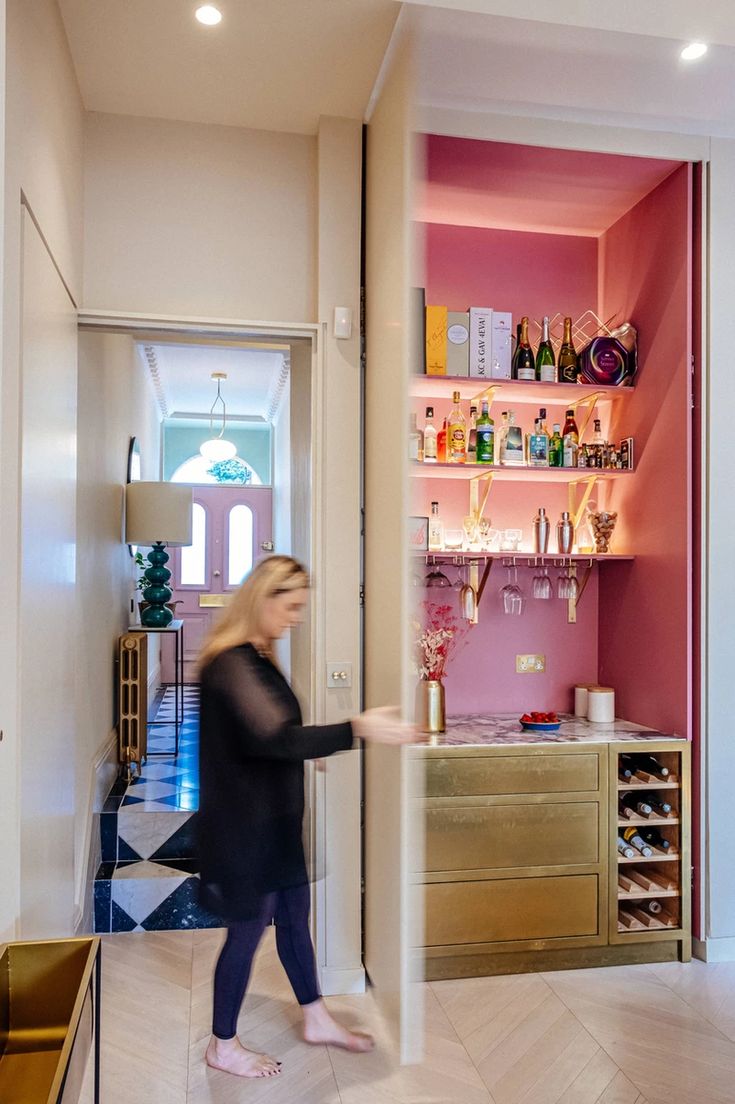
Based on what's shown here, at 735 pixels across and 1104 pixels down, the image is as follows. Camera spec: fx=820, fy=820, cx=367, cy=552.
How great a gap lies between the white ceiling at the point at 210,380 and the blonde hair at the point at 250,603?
357cm

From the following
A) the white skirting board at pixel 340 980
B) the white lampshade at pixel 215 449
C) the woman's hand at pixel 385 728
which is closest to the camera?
the woman's hand at pixel 385 728

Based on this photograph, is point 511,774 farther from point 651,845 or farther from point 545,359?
point 545,359

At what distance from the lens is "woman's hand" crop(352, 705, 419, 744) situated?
196cm

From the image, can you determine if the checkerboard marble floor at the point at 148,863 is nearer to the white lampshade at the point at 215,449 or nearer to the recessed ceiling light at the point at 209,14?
the recessed ceiling light at the point at 209,14

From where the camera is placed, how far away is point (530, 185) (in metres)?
3.18

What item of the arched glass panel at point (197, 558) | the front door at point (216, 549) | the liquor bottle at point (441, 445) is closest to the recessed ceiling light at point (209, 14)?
the liquor bottle at point (441, 445)

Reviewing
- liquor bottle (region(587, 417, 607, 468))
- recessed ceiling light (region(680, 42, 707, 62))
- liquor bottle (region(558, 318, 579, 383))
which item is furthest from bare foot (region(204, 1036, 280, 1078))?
recessed ceiling light (region(680, 42, 707, 62))

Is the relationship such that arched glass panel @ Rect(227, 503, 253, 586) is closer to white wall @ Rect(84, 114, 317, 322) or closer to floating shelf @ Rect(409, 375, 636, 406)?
floating shelf @ Rect(409, 375, 636, 406)

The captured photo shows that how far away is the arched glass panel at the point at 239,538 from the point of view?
8.86m

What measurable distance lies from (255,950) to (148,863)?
1217mm

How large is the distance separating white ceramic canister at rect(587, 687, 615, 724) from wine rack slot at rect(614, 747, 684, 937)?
0.70ft

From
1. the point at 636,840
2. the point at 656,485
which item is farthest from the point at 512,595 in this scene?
the point at 636,840

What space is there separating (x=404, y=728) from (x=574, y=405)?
203cm

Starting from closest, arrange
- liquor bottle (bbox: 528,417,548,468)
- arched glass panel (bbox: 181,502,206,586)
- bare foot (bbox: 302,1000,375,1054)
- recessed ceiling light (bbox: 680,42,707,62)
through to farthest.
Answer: bare foot (bbox: 302,1000,375,1054)
recessed ceiling light (bbox: 680,42,707,62)
liquor bottle (bbox: 528,417,548,468)
arched glass panel (bbox: 181,502,206,586)
